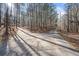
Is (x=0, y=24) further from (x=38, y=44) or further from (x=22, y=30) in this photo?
(x=38, y=44)

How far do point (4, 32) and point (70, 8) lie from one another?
0.63 metres

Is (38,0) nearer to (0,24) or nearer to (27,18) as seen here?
(27,18)

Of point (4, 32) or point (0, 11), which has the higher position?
point (0, 11)

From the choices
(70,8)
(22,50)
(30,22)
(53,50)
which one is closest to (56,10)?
(70,8)

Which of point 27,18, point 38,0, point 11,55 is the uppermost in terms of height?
point 38,0

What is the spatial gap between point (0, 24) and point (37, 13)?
35 cm

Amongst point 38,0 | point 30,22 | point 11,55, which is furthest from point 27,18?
point 11,55

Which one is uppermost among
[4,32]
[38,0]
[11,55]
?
[38,0]

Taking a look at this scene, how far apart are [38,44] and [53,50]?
14cm

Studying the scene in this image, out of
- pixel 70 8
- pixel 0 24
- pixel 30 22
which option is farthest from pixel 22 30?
pixel 70 8

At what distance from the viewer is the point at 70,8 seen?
4.79 ft

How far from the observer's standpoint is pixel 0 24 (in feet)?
4.76

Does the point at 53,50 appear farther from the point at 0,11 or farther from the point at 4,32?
the point at 0,11

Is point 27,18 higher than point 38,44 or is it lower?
higher
